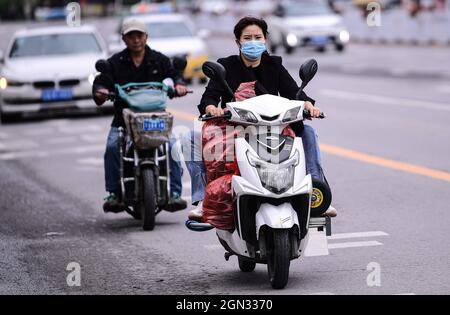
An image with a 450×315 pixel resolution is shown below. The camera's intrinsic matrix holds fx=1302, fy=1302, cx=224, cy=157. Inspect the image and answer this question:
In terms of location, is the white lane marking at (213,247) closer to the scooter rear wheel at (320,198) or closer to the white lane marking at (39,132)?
the scooter rear wheel at (320,198)

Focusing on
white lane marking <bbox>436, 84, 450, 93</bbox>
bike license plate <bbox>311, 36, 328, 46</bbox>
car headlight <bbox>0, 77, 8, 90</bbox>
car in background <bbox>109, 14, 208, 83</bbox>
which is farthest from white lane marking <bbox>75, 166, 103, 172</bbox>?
bike license plate <bbox>311, 36, 328, 46</bbox>

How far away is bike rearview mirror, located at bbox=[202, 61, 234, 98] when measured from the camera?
8.41m

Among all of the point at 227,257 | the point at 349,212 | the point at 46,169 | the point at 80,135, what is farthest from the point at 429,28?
the point at 227,257

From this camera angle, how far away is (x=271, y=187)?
8047 millimetres

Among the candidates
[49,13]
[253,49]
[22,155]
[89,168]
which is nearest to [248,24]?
[253,49]

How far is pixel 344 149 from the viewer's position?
1697cm

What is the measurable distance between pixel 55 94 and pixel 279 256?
Result: 15579 millimetres

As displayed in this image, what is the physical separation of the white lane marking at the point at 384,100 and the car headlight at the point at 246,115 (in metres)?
14.5

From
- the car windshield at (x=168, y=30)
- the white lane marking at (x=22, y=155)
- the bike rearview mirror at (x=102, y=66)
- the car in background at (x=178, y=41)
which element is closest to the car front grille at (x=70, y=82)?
the car in background at (x=178, y=41)

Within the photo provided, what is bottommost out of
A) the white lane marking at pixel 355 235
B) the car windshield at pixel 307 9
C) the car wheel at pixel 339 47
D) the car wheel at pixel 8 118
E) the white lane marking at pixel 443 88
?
the car wheel at pixel 339 47

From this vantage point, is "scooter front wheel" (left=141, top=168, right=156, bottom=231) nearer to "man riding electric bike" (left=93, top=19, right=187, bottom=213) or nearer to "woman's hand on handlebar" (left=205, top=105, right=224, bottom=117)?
"man riding electric bike" (left=93, top=19, right=187, bottom=213)

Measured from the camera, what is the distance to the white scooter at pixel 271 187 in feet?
26.4
